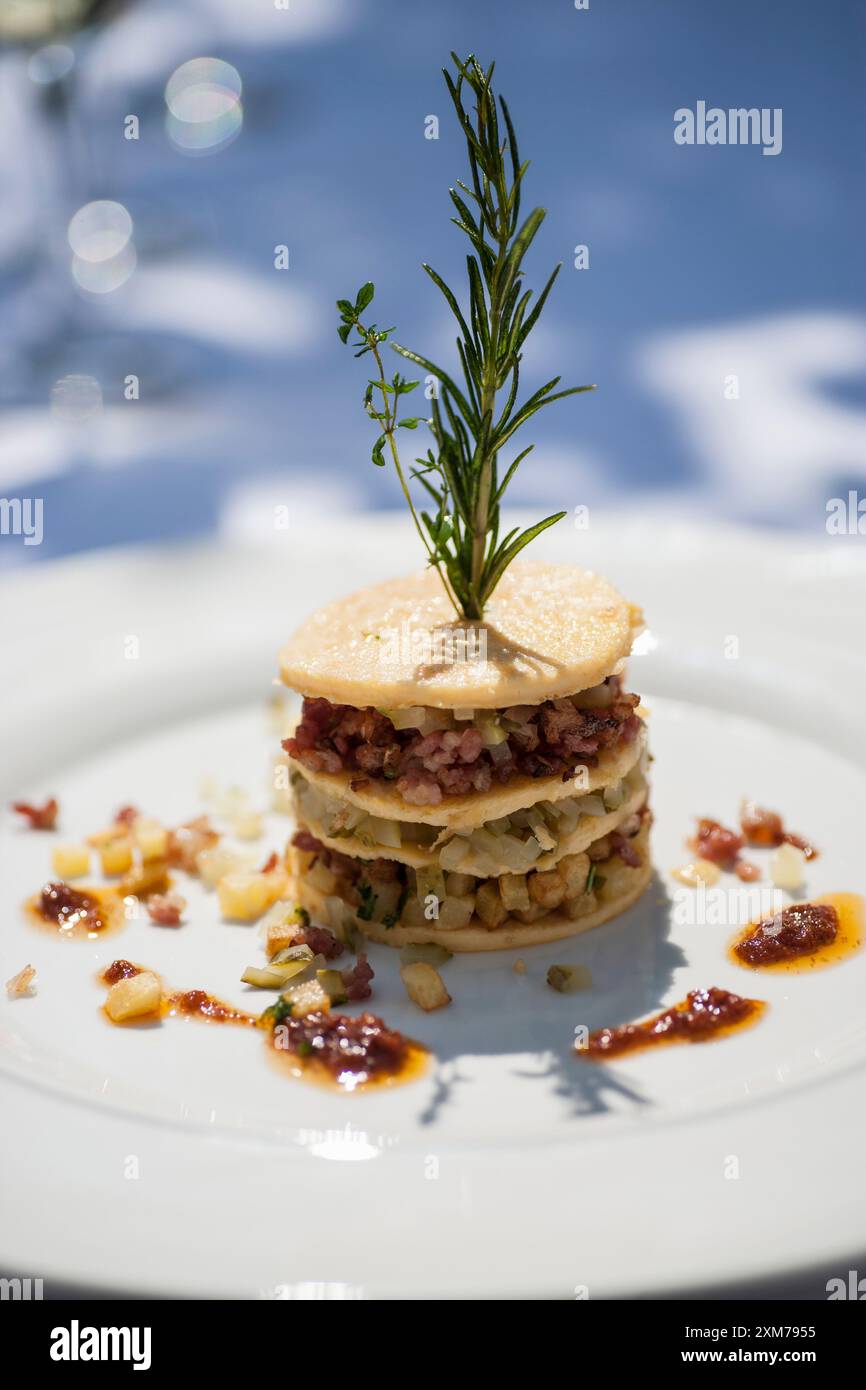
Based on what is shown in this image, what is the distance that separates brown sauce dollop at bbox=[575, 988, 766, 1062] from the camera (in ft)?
14.4

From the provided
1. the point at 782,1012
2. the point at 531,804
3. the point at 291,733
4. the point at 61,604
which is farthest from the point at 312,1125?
the point at 61,604

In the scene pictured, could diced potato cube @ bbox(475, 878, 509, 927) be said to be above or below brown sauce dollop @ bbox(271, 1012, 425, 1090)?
above

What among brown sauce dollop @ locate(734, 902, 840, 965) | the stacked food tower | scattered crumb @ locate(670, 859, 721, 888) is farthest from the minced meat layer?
brown sauce dollop @ locate(734, 902, 840, 965)

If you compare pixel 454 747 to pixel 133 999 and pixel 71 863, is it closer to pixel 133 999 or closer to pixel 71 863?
pixel 133 999

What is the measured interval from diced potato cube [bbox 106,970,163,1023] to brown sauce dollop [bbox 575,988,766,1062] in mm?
1405

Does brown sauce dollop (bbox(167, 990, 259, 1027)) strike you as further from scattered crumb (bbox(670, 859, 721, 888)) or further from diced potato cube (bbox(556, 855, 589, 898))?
scattered crumb (bbox(670, 859, 721, 888))

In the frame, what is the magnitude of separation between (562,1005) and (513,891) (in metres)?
0.45

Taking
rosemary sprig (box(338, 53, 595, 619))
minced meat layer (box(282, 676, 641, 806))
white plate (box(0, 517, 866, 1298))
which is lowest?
white plate (box(0, 517, 866, 1298))

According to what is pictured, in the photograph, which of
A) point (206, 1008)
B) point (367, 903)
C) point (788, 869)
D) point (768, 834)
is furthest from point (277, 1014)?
point (768, 834)

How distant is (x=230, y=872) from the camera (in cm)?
540

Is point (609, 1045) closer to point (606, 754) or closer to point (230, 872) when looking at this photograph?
point (606, 754)

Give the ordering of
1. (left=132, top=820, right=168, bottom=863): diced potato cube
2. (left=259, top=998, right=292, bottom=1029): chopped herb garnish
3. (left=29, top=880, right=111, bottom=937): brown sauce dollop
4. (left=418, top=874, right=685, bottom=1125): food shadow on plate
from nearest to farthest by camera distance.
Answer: (left=418, top=874, right=685, bottom=1125): food shadow on plate → (left=259, top=998, right=292, bottom=1029): chopped herb garnish → (left=29, top=880, right=111, bottom=937): brown sauce dollop → (left=132, top=820, right=168, bottom=863): diced potato cube

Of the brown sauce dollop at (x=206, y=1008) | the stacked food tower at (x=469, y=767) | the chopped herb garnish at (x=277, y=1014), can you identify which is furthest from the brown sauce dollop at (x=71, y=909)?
the chopped herb garnish at (x=277, y=1014)

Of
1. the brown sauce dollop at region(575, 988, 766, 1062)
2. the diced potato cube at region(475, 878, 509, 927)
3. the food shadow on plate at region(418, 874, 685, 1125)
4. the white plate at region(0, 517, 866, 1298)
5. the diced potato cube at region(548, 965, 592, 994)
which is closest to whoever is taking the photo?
the white plate at region(0, 517, 866, 1298)
